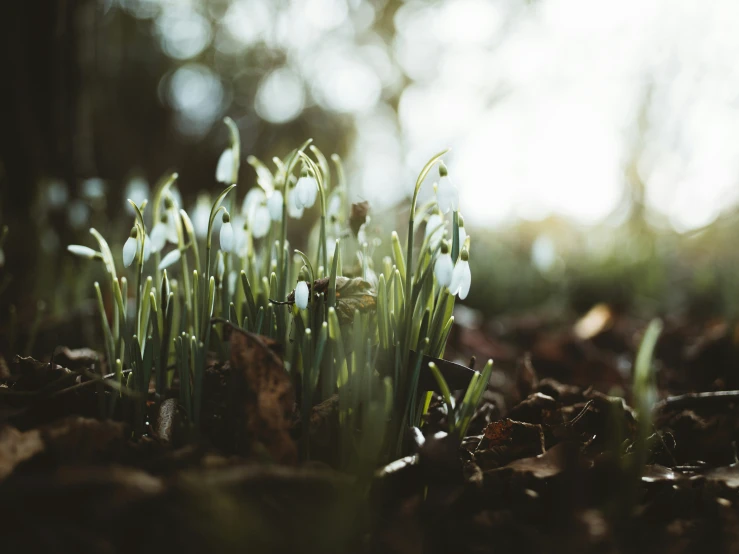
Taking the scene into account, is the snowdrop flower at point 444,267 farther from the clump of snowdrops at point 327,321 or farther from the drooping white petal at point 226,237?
the drooping white petal at point 226,237

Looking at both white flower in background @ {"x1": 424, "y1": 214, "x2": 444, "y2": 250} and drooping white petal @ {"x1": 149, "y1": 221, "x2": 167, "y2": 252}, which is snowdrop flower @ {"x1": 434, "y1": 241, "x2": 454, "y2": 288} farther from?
drooping white petal @ {"x1": 149, "y1": 221, "x2": 167, "y2": 252}

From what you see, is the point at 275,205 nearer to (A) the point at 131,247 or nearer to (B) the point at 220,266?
(B) the point at 220,266

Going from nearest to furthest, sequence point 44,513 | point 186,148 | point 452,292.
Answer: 1. point 44,513
2. point 452,292
3. point 186,148

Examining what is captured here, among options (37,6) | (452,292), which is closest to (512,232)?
(37,6)

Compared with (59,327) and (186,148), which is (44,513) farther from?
(186,148)

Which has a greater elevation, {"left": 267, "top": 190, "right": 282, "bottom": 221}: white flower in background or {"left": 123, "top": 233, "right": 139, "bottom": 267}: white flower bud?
{"left": 267, "top": 190, "right": 282, "bottom": 221}: white flower in background

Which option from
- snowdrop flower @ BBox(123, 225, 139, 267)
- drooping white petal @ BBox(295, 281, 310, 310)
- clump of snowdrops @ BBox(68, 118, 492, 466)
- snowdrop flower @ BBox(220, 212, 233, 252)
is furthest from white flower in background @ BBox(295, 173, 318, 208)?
snowdrop flower @ BBox(123, 225, 139, 267)

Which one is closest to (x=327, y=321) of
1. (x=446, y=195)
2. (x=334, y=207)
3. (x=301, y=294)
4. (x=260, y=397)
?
(x=301, y=294)
